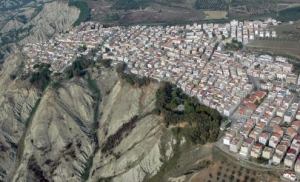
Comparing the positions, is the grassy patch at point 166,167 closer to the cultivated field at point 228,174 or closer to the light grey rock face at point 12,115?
the cultivated field at point 228,174

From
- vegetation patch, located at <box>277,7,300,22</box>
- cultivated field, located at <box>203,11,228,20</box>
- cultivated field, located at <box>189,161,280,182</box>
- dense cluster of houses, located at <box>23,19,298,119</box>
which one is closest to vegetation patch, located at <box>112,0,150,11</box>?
dense cluster of houses, located at <box>23,19,298,119</box>

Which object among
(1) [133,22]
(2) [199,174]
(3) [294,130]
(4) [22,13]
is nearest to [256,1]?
(1) [133,22]

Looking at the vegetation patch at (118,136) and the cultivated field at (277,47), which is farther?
the cultivated field at (277,47)

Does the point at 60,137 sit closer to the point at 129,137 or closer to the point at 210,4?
the point at 129,137

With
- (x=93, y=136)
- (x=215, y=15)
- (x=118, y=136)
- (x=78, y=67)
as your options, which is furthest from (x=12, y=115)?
(x=215, y=15)

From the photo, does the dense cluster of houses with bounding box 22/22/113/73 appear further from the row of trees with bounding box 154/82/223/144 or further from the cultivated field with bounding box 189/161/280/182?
the cultivated field with bounding box 189/161/280/182

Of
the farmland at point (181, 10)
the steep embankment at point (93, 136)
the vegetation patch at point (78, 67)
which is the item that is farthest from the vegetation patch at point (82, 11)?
the steep embankment at point (93, 136)

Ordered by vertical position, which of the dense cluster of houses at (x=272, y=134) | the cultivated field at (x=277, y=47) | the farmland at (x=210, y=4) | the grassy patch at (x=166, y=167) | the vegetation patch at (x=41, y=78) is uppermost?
the farmland at (x=210, y=4)
